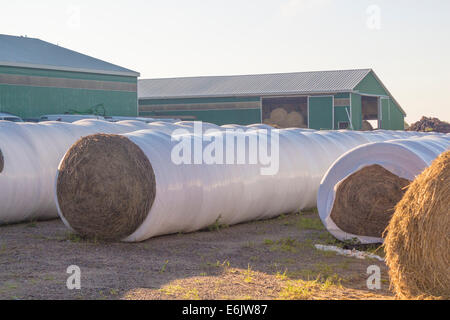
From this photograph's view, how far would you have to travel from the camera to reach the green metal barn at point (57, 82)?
25.3 m

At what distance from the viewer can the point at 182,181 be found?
834cm

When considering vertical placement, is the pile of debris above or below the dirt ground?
above

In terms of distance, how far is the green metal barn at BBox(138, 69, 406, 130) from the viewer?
3544 cm

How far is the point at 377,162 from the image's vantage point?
792 cm

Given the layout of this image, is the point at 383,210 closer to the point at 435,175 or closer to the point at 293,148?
the point at 435,175

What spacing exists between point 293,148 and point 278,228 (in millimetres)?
2048

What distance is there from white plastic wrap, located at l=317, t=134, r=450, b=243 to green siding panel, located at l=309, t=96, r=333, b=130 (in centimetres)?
2661

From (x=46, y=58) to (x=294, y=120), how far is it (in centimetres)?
1419

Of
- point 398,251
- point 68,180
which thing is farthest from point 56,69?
point 398,251

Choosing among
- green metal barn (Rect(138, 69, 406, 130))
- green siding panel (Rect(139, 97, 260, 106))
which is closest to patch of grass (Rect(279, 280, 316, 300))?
green metal barn (Rect(138, 69, 406, 130))

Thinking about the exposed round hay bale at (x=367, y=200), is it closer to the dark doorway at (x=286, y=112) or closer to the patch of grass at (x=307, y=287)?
the patch of grass at (x=307, y=287)

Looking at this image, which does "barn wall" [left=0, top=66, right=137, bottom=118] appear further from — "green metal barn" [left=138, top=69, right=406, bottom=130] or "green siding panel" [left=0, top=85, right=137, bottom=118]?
"green metal barn" [left=138, top=69, right=406, bottom=130]

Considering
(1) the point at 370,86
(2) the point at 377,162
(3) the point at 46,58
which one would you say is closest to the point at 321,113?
(1) the point at 370,86

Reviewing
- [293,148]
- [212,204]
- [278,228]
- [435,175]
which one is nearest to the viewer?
[435,175]
